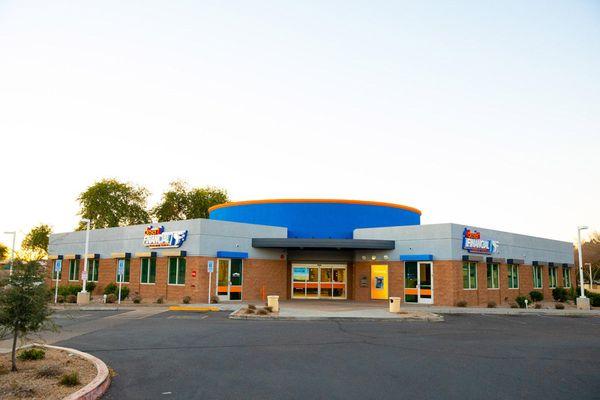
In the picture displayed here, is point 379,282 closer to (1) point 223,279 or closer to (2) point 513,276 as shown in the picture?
(1) point 223,279

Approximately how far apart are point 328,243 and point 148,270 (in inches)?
479

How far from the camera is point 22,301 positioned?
10.8 metres

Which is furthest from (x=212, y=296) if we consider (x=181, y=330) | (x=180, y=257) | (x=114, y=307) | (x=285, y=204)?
(x=181, y=330)

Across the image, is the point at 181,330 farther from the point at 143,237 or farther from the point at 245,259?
the point at 143,237

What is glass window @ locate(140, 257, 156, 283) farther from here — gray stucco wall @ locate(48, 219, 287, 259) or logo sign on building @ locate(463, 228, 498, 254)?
logo sign on building @ locate(463, 228, 498, 254)

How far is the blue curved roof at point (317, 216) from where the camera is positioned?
39500 mm

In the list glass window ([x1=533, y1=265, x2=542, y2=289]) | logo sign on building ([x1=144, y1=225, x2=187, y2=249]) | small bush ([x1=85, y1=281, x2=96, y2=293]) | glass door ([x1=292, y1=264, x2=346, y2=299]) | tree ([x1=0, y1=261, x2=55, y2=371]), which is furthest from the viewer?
glass window ([x1=533, y1=265, x2=542, y2=289])

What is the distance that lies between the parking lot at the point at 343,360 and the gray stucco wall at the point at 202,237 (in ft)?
38.8

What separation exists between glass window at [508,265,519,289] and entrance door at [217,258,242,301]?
19.1m

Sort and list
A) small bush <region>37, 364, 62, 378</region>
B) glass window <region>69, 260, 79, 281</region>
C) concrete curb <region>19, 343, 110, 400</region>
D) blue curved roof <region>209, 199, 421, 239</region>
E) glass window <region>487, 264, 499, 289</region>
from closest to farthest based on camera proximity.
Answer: concrete curb <region>19, 343, 110, 400</region> → small bush <region>37, 364, 62, 378</region> → glass window <region>487, 264, 499, 289</region> → blue curved roof <region>209, 199, 421, 239</region> → glass window <region>69, 260, 79, 281</region>

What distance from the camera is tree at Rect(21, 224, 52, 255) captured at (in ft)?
253

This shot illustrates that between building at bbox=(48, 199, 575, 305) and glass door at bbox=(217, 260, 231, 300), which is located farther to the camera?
glass door at bbox=(217, 260, 231, 300)

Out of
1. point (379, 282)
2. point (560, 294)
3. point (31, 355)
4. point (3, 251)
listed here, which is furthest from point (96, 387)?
point (3, 251)

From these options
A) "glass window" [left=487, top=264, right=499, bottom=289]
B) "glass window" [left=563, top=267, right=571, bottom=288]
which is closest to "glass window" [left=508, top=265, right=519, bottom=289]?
"glass window" [left=487, top=264, right=499, bottom=289]
